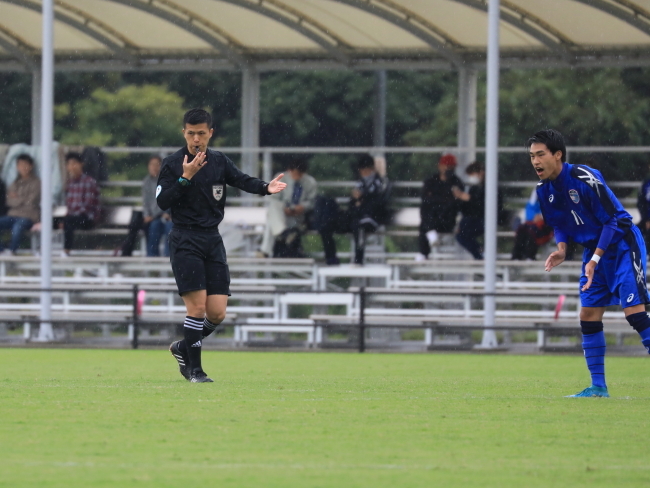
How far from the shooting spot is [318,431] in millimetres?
6723

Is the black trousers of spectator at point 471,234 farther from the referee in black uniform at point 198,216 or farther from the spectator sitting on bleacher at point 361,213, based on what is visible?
the referee in black uniform at point 198,216

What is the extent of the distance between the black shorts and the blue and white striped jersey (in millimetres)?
2456

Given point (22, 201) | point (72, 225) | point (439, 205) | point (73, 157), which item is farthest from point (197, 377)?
point (22, 201)

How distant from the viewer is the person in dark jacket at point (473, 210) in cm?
1906

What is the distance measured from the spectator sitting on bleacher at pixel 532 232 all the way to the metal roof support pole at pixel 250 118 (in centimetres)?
489

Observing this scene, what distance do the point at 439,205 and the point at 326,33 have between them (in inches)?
132

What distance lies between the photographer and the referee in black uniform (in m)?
9.20

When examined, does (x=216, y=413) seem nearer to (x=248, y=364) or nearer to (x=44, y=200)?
(x=248, y=364)

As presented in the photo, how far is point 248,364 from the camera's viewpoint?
1350cm

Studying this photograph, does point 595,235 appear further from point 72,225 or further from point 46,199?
point 72,225

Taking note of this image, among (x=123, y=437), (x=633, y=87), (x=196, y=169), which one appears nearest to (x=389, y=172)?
(x=633, y=87)

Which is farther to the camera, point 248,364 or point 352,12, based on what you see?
point 352,12

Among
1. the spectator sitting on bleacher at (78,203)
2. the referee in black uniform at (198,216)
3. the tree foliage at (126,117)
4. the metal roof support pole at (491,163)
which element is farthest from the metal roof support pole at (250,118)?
the tree foliage at (126,117)

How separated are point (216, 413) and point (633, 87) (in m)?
28.3
